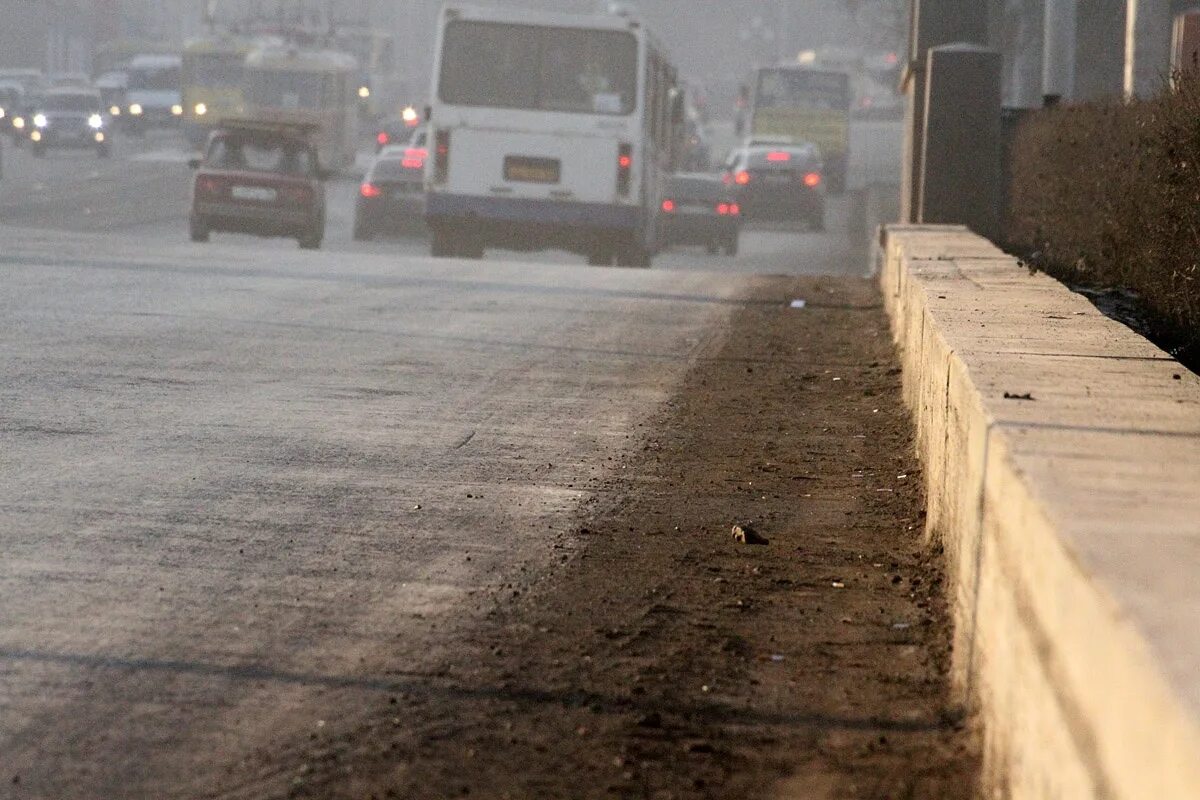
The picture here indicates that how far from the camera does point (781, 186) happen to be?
4603 cm

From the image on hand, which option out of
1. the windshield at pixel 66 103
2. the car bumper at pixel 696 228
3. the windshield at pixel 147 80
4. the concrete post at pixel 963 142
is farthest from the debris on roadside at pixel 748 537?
the windshield at pixel 147 80

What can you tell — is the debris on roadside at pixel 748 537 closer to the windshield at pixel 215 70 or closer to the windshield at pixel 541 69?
the windshield at pixel 541 69

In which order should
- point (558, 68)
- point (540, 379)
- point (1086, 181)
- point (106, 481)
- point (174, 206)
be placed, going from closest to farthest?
1. point (106, 481)
2. point (540, 379)
3. point (1086, 181)
4. point (558, 68)
5. point (174, 206)

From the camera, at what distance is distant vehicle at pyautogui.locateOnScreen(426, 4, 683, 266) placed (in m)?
25.0

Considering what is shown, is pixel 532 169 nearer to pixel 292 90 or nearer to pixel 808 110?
pixel 292 90

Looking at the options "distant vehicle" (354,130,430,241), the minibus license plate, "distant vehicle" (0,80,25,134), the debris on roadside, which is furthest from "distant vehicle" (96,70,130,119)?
the debris on roadside

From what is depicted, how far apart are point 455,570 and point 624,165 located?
19.2 meters

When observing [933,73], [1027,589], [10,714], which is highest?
[933,73]

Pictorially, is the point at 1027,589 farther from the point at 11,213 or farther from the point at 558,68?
the point at 11,213

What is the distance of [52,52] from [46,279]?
84.9 metres

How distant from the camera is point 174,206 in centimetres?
4347

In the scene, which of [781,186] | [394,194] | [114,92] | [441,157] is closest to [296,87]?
[781,186]

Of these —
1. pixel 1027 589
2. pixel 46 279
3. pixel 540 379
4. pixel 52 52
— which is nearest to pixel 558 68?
pixel 46 279

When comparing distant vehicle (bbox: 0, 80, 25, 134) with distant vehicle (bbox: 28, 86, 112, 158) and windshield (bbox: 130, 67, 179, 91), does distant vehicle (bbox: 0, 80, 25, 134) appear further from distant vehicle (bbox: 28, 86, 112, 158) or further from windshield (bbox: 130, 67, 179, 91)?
distant vehicle (bbox: 28, 86, 112, 158)
